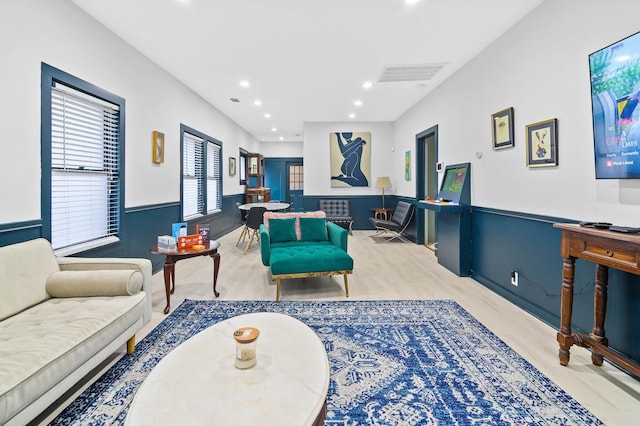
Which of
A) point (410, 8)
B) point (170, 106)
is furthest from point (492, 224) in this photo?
point (170, 106)

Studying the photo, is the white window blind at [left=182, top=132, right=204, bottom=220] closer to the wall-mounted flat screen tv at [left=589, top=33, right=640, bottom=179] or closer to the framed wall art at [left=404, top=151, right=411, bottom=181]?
the framed wall art at [left=404, top=151, right=411, bottom=181]

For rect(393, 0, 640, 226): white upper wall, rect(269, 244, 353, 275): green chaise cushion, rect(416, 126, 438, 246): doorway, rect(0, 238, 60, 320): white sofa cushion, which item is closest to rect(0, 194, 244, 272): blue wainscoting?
→ rect(0, 238, 60, 320): white sofa cushion

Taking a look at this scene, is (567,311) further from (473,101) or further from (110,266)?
(110,266)

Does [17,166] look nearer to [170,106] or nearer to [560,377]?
[170,106]

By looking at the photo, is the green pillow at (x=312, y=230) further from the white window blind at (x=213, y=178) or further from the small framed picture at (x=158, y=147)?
the white window blind at (x=213, y=178)

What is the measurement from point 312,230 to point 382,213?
4198 millimetres

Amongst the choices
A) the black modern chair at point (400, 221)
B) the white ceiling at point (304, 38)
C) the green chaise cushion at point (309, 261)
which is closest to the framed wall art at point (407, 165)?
the black modern chair at point (400, 221)

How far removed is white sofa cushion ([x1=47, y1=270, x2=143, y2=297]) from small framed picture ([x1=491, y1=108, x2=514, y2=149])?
3773 mm

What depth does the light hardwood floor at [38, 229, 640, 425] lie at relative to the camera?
1.84m

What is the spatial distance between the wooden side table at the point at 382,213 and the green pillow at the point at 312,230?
3.77 meters

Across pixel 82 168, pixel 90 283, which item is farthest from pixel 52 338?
pixel 82 168

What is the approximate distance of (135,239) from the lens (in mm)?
3939

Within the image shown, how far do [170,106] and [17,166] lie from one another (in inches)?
105

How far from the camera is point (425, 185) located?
6566 millimetres
